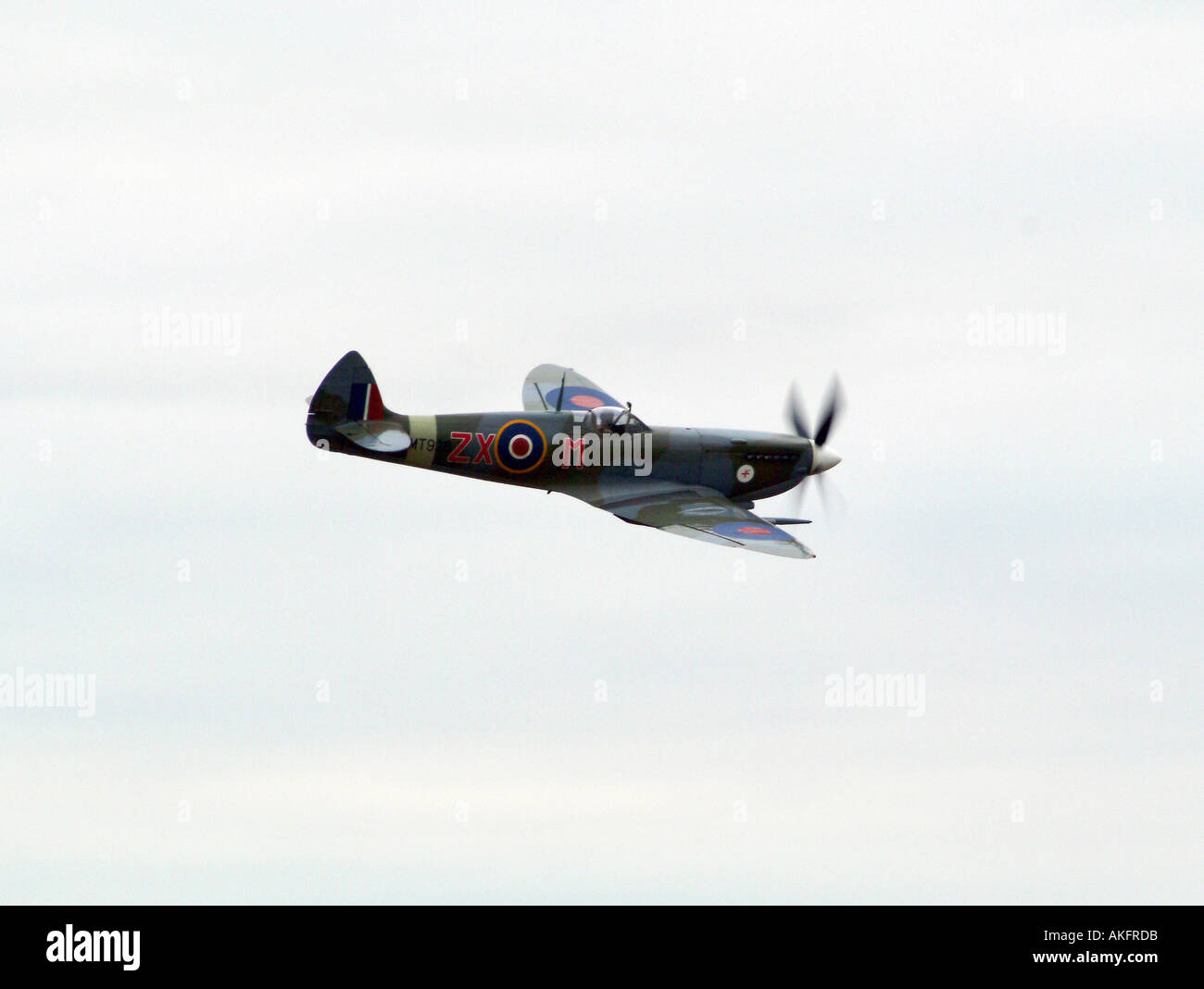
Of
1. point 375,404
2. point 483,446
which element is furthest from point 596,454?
point 375,404

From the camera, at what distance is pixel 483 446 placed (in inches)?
1323

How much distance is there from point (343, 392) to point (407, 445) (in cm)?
160

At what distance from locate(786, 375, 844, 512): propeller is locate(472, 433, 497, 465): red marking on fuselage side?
6.75 meters

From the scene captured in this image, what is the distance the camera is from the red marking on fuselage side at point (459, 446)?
33500mm

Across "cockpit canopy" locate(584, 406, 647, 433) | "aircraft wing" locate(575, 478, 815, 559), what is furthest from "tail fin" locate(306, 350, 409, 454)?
"aircraft wing" locate(575, 478, 815, 559)

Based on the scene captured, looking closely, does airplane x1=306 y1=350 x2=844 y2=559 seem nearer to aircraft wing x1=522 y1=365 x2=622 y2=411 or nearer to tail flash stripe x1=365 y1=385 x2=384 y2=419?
tail flash stripe x1=365 y1=385 x2=384 y2=419

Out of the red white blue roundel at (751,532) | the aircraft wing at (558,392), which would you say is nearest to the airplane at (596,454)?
the red white blue roundel at (751,532)

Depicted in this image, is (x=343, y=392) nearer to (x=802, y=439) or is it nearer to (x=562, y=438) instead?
(x=562, y=438)

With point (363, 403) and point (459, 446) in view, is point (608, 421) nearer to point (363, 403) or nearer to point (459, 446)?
point (459, 446)

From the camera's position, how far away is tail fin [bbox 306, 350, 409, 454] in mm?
32781
